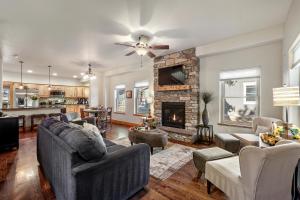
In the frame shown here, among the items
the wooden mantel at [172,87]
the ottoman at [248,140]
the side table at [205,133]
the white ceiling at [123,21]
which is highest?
the white ceiling at [123,21]

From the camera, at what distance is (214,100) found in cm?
490

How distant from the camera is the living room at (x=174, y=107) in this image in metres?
1.68

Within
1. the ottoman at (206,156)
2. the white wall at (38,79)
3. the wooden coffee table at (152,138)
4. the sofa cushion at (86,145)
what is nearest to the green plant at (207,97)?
the wooden coffee table at (152,138)

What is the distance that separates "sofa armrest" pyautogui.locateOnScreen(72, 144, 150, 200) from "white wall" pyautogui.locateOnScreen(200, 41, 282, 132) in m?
3.45

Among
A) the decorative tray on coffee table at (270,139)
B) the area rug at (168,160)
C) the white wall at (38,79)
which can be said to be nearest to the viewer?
the decorative tray on coffee table at (270,139)

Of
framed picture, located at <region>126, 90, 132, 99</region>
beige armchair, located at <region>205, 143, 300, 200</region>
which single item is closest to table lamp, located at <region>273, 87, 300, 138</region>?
beige armchair, located at <region>205, 143, 300, 200</region>

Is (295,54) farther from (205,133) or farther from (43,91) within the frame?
(43,91)

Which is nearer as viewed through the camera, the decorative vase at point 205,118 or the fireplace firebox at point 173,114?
the decorative vase at point 205,118

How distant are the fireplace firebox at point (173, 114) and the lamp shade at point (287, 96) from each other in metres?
3.08

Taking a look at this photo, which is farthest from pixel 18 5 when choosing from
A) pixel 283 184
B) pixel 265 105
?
pixel 265 105

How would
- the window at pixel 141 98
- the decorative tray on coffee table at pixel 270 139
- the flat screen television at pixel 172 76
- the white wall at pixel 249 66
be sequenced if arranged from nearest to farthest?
the decorative tray on coffee table at pixel 270 139 < the white wall at pixel 249 66 < the flat screen television at pixel 172 76 < the window at pixel 141 98

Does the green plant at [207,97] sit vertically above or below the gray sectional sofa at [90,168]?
above

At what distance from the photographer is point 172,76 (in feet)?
18.6

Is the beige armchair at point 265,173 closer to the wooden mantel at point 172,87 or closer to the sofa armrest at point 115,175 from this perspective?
the sofa armrest at point 115,175
